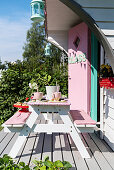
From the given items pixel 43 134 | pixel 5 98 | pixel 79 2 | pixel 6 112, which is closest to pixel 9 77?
A: pixel 5 98

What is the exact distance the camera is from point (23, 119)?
3.12 meters

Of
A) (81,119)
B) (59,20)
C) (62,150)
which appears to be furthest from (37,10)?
(62,150)

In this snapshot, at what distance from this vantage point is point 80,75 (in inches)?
184

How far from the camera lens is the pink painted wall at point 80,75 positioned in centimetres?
423

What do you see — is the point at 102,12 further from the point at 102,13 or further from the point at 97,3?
the point at 97,3

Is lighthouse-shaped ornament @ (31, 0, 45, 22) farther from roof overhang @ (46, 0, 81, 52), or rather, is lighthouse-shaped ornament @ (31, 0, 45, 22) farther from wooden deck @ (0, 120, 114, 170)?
wooden deck @ (0, 120, 114, 170)

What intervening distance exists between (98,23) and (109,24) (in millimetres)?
135

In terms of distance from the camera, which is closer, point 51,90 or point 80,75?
point 51,90

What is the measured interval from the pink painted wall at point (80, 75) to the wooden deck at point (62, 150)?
0.84 m

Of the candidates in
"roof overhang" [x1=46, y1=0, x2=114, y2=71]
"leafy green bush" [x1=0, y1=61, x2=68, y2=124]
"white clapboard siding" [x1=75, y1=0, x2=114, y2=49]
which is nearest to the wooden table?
"roof overhang" [x1=46, y1=0, x2=114, y2=71]

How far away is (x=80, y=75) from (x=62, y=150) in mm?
1920

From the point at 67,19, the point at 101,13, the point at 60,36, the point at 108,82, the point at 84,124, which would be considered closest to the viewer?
the point at 101,13

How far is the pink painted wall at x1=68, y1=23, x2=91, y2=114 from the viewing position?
423cm

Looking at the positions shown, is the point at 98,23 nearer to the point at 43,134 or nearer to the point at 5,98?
the point at 43,134
